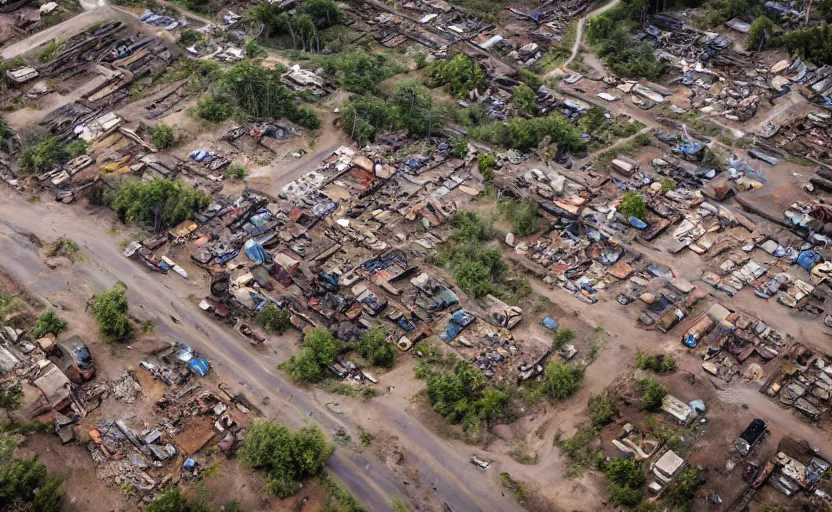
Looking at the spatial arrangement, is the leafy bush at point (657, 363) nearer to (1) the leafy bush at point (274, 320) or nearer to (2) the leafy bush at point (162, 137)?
(1) the leafy bush at point (274, 320)

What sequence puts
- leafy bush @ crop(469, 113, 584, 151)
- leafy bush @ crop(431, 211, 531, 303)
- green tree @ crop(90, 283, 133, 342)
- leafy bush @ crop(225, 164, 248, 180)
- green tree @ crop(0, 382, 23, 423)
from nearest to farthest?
1. green tree @ crop(0, 382, 23, 423)
2. green tree @ crop(90, 283, 133, 342)
3. leafy bush @ crop(431, 211, 531, 303)
4. leafy bush @ crop(225, 164, 248, 180)
5. leafy bush @ crop(469, 113, 584, 151)

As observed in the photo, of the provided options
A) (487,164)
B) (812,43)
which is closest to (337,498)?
(487,164)

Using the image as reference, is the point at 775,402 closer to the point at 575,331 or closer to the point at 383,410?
the point at 575,331

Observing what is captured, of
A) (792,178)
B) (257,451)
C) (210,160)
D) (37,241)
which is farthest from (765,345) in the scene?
(37,241)

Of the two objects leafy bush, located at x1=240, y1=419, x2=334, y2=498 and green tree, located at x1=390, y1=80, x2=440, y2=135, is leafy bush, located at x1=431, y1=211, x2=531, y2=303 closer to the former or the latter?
green tree, located at x1=390, y1=80, x2=440, y2=135

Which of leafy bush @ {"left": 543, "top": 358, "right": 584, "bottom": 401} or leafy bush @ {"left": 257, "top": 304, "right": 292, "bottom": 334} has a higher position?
leafy bush @ {"left": 543, "top": 358, "right": 584, "bottom": 401}

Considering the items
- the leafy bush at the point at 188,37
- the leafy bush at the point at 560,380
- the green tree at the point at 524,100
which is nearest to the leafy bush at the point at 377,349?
the leafy bush at the point at 560,380

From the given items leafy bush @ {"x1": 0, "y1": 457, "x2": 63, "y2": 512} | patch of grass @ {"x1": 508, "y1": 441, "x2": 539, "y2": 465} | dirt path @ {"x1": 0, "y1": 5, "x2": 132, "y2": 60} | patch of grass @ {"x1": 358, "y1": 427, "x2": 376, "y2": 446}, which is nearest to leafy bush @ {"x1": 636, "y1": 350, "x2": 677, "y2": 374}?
patch of grass @ {"x1": 508, "y1": 441, "x2": 539, "y2": 465}
